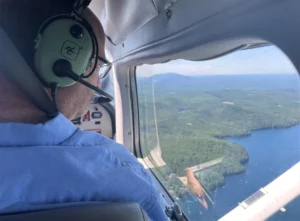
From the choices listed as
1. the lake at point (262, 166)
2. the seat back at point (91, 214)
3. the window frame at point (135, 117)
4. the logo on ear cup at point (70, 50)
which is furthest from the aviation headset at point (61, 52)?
the window frame at point (135, 117)

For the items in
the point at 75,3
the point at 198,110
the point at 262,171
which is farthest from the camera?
the point at 198,110

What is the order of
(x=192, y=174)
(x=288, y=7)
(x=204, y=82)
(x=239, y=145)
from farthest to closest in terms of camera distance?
(x=192, y=174), (x=204, y=82), (x=239, y=145), (x=288, y=7)

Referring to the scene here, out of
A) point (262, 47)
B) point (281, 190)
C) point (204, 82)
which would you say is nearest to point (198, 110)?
point (204, 82)

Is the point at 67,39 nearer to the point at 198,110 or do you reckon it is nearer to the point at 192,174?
the point at 198,110

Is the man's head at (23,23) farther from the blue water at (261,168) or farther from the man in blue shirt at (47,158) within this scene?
the blue water at (261,168)

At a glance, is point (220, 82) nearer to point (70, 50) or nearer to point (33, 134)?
point (70, 50)

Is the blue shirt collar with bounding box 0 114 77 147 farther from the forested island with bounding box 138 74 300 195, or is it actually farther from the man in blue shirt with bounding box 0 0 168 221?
the forested island with bounding box 138 74 300 195

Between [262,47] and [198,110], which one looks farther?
[198,110]
